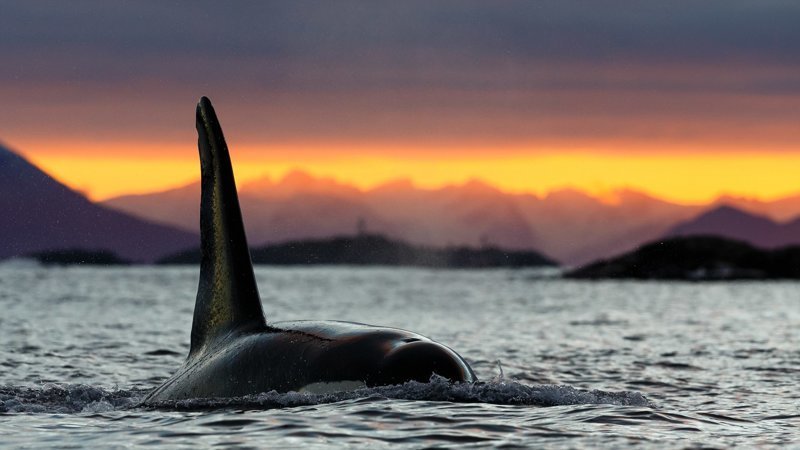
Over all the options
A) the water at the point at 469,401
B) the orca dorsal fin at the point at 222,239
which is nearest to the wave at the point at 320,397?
the water at the point at 469,401

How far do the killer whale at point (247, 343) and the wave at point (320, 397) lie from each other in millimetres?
115

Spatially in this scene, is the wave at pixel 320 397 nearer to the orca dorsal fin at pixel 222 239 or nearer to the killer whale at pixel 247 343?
the killer whale at pixel 247 343

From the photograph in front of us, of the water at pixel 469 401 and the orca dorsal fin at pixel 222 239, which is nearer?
the water at pixel 469 401

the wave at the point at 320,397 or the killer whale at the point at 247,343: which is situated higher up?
the killer whale at the point at 247,343

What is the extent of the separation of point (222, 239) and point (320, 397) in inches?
115

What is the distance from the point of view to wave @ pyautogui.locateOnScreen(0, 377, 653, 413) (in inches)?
500

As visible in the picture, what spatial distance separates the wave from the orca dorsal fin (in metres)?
1.33

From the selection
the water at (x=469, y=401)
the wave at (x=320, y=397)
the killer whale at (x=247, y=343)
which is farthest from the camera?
the wave at (x=320, y=397)

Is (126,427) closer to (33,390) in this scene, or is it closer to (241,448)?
(241,448)

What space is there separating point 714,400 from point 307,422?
8.02m

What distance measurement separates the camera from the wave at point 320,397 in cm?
1271

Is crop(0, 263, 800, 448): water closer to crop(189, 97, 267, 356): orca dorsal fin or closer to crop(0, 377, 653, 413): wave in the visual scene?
crop(0, 377, 653, 413): wave

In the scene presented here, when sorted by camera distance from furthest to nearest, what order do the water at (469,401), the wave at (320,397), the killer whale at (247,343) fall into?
1. the wave at (320,397)
2. the killer whale at (247,343)
3. the water at (469,401)

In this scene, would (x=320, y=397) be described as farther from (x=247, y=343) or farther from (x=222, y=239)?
(x=222, y=239)
